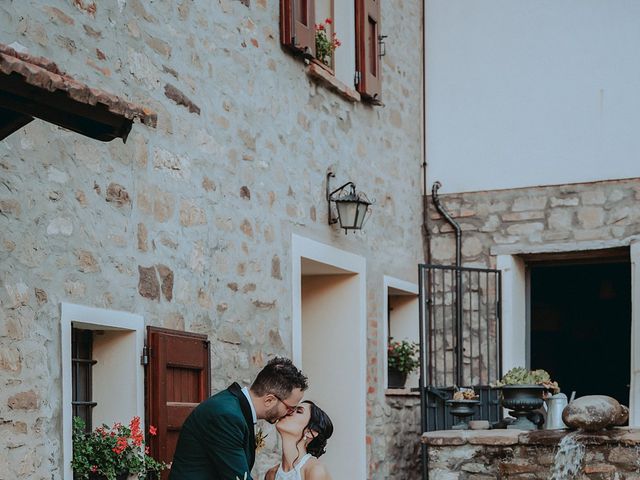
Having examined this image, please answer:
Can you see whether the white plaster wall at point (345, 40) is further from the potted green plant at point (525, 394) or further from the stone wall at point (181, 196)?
the potted green plant at point (525, 394)

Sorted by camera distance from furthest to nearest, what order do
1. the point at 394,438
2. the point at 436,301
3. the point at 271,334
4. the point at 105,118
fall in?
the point at 436,301 → the point at 394,438 → the point at 271,334 → the point at 105,118

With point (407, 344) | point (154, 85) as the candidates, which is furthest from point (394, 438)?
point (154, 85)

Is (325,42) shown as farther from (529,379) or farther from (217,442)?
(217,442)

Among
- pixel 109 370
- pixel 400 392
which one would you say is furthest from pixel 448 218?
pixel 109 370

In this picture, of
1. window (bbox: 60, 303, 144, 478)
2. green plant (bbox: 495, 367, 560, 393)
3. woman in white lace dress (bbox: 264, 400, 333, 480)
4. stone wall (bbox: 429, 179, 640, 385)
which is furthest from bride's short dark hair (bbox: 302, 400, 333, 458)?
stone wall (bbox: 429, 179, 640, 385)

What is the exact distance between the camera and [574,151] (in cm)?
1062

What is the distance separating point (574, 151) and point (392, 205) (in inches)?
66.8

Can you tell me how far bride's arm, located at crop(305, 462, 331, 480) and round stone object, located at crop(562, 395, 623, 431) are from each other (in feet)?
10.7

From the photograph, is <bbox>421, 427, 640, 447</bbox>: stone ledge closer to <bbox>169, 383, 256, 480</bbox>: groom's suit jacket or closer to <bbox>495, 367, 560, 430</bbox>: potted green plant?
<bbox>495, 367, 560, 430</bbox>: potted green plant

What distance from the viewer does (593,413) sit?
8781 millimetres

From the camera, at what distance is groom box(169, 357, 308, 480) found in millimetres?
5250

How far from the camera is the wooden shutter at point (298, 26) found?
8.52 metres

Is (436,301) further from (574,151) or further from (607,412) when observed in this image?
(607,412)

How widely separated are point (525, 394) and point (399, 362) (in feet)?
4.03
